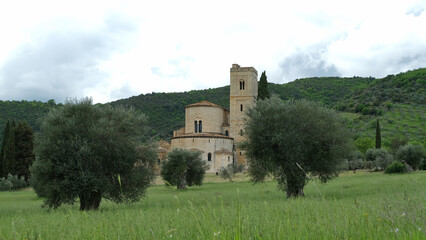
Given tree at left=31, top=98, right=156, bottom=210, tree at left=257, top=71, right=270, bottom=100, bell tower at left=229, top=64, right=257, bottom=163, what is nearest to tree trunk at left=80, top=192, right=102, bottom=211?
tree at left=31, top=98, right=156, bottom=210

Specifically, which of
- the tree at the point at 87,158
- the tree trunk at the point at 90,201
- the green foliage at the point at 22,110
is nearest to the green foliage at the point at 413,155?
the tree at the point at 87,158

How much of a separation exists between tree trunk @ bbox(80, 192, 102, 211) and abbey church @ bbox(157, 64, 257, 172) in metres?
37.7

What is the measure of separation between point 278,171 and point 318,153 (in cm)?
240

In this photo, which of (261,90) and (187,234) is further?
(261,90)

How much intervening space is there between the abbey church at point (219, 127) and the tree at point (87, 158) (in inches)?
1467

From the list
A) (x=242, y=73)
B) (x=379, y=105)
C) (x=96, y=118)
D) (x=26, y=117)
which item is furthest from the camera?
(x=379, y=105)

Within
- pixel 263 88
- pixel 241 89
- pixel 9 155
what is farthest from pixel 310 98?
pixel 9 155

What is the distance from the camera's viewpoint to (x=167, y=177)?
42250 mm

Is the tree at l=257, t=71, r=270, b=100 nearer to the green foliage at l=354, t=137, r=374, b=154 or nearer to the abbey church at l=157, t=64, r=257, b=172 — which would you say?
the abbey church at l=157, t=64, r=257, b=172

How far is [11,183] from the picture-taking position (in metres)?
48.5

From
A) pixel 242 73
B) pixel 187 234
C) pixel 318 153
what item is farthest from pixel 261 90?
pixel 187 234

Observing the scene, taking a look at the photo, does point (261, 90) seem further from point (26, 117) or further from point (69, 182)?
point (26, 117)

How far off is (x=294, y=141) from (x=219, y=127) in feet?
161

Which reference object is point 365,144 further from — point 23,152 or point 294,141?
point 23,152
